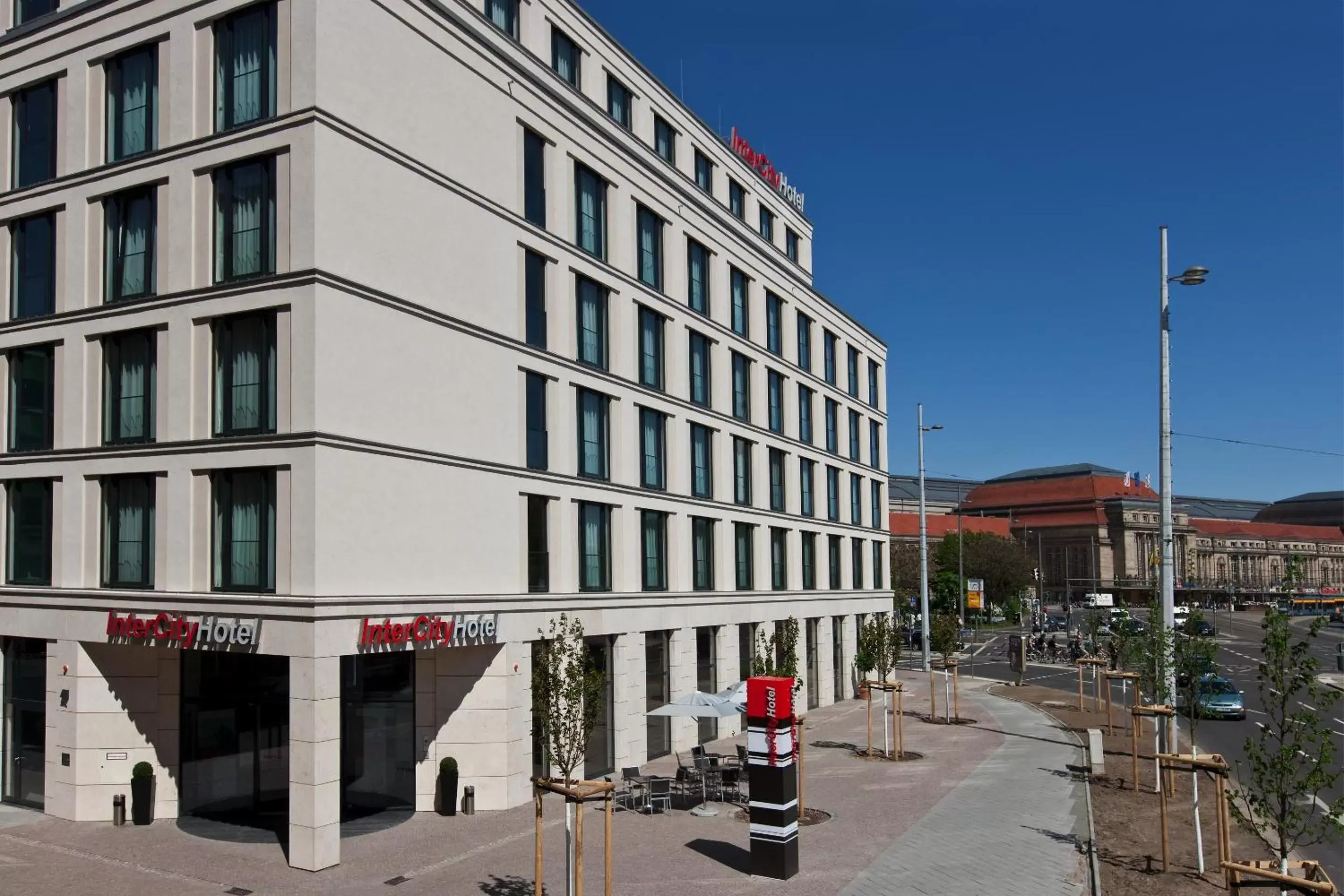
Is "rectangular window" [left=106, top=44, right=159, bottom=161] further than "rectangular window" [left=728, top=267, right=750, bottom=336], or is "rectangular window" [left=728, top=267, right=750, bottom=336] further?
"rectangular window" [left=728, top=267, right=750, bottom=336]

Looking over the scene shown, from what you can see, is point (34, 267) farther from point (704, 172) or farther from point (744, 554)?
point (744, 554)

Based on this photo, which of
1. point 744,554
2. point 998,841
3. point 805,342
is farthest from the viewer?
point 805,342

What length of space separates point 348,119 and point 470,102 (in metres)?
4.58

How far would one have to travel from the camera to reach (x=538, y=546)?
28062 mm

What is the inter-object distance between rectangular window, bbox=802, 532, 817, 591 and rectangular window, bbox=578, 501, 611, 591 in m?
16.2

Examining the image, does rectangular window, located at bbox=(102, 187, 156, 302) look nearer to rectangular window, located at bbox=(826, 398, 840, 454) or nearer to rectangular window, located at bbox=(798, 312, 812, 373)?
rectangular window, located at bbox=(798, 312, 812, 373)

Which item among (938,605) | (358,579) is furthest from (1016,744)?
(938,605)

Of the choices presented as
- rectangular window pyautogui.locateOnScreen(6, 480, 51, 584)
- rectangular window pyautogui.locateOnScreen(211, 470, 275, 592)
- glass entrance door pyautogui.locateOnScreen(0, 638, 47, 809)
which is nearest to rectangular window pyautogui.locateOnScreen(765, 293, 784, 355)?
rectangular window pyautogui.locateOnScreen(211, 470, 275, 592)

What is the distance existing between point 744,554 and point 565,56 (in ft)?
61.0

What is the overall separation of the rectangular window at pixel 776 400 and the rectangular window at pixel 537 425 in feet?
54.0

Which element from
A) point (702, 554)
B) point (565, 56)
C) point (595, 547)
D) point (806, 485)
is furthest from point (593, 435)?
point (806, 485)

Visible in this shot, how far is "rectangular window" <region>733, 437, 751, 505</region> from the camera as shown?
40250mm

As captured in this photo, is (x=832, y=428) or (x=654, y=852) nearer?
(x=654, y=852)

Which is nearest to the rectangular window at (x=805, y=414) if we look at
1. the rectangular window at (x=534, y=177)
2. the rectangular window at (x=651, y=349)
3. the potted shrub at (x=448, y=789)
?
the rectangular window at (x=651, y=349)
